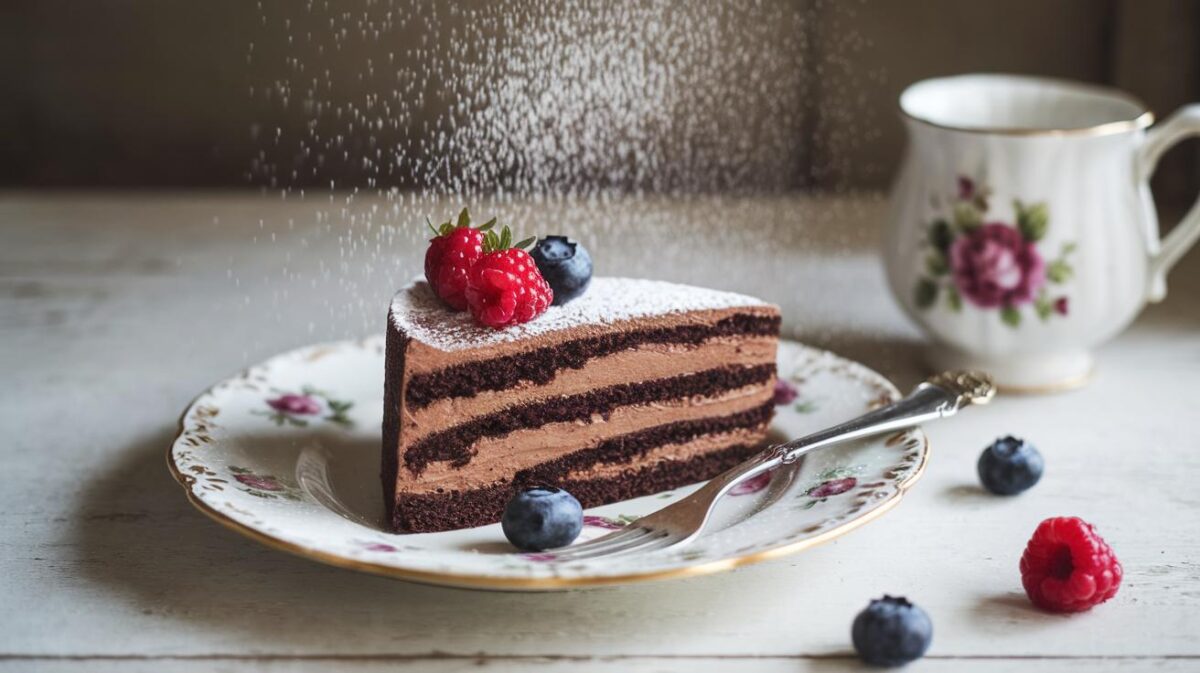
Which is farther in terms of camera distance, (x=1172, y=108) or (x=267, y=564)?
(x=1172, y=108)

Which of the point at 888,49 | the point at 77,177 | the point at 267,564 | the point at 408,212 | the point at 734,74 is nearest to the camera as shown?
the point at 267,564

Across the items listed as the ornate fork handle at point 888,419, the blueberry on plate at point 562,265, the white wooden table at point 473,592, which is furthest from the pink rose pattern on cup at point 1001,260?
the blueberry on plate at point 562,265

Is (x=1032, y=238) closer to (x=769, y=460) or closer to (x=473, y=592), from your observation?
(x=769, y=460)

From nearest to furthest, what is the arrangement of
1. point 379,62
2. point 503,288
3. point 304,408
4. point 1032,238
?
point 503,288, point 304,408, point 1032,238, point 379,62

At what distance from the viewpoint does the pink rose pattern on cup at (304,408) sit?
5.95 feet

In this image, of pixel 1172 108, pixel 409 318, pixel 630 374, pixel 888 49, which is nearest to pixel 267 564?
pixel 409 318

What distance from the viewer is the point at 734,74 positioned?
2895 millimetres

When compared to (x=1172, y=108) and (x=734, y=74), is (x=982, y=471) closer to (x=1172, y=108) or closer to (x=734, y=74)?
(x=734, y=74)

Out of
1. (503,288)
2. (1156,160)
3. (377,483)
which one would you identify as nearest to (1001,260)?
(1156,160)

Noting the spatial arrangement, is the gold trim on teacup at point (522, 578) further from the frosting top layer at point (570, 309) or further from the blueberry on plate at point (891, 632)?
the frosting top layer at point (570, 309)

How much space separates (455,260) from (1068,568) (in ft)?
2.67

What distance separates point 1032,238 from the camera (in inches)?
78.5

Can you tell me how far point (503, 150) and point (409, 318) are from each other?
0.50 m

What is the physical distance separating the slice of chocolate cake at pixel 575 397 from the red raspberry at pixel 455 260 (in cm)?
3
